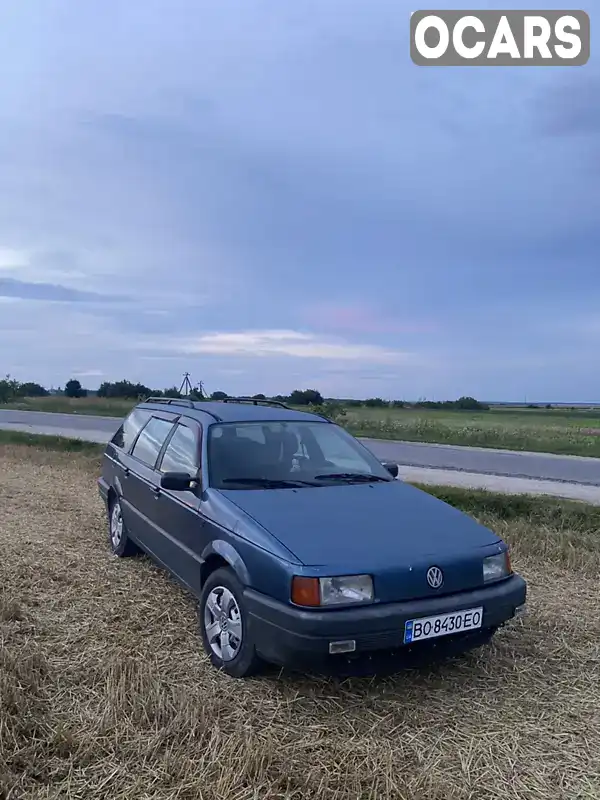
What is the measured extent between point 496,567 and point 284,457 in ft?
5.46

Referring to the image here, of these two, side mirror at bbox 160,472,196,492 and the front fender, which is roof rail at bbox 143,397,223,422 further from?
the front fender

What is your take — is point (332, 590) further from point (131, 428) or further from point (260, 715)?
point (131, 428)

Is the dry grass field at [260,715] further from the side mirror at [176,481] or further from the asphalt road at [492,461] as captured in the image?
the asphalt road at [492,461]

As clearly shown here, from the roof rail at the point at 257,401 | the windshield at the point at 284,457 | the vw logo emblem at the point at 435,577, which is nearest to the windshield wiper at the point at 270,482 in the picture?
the windshield at the point at 284,457

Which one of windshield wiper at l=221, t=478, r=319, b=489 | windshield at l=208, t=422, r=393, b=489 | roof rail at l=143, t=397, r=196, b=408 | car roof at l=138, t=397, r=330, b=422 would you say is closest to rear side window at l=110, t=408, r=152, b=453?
roof rail at l=143, t=397, r=196, b=408

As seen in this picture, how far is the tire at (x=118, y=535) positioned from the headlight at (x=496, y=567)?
3.39m

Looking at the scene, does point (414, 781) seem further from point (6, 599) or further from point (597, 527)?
point (597, 527)

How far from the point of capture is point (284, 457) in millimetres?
4727

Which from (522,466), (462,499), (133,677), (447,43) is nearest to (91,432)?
(522,466)

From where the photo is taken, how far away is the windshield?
4.43 meters

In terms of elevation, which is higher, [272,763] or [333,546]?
[333,546]

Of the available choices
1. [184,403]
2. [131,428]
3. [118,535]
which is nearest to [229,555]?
[184,403]

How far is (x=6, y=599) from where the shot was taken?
15.6 ft

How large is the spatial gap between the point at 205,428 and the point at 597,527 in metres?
4.95
